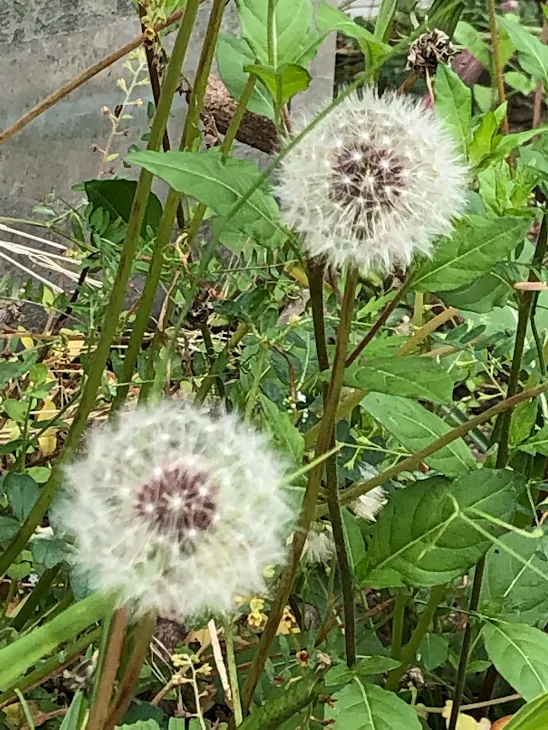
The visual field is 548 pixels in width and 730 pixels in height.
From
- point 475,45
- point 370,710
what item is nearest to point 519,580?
point 370,710

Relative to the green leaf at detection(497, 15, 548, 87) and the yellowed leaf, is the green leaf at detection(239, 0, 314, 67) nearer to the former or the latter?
the green leaf at detection(497, 15, 548, 87)

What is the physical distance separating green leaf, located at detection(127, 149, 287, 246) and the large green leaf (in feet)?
0.87

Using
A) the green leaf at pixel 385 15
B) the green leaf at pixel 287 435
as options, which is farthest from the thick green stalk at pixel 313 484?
the green leaf at pixel 385 15

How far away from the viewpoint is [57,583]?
2.08 feet

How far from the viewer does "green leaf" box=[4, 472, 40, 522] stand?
505 mm

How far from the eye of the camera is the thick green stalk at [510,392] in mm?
468

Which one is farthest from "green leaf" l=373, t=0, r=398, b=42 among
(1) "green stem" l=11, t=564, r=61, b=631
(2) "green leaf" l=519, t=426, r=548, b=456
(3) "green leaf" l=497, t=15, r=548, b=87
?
(1) "green stem" l=11, t=564, r=61, b=631

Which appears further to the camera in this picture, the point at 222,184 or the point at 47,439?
the point at 47,439

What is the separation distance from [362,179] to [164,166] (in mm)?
76

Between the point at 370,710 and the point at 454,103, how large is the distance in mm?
287

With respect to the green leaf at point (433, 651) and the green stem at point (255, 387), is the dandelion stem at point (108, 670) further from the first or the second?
the green leaf at point (433, 651)

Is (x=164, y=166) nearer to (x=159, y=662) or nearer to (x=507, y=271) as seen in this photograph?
(x=507, y=271)

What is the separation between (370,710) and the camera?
43 cm

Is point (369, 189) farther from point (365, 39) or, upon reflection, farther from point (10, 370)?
point (10, 370)
